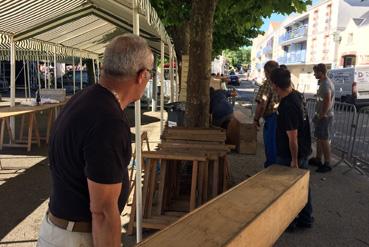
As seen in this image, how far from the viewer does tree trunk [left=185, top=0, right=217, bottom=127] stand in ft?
21.2

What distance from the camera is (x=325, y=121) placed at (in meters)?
7.85

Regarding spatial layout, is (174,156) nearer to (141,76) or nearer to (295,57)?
(141,76)

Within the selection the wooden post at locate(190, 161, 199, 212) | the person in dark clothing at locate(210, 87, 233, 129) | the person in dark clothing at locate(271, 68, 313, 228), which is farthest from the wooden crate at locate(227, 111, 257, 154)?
the wooden post at locate(190, 161, 199, 212)

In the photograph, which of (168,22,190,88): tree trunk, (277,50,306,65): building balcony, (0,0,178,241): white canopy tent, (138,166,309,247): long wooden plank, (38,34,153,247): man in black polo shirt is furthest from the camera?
(277,50,306,65): building balcony

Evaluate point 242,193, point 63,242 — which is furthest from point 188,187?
point 63,242

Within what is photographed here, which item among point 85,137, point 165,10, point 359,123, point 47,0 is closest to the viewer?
point 85,137

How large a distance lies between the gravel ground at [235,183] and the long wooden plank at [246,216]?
3.45ft

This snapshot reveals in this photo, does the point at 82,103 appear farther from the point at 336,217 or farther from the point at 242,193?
the point at 336,217

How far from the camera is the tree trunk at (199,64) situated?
6449 mm

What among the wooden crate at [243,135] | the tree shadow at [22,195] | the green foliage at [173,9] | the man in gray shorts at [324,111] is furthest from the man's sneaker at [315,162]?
the tree shadow at [22,195]

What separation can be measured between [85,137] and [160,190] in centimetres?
308

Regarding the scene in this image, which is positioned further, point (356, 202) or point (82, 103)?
point (356, 202)

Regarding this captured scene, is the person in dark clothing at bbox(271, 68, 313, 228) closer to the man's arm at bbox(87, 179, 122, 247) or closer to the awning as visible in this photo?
the awning

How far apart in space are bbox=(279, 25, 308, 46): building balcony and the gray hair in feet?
210
